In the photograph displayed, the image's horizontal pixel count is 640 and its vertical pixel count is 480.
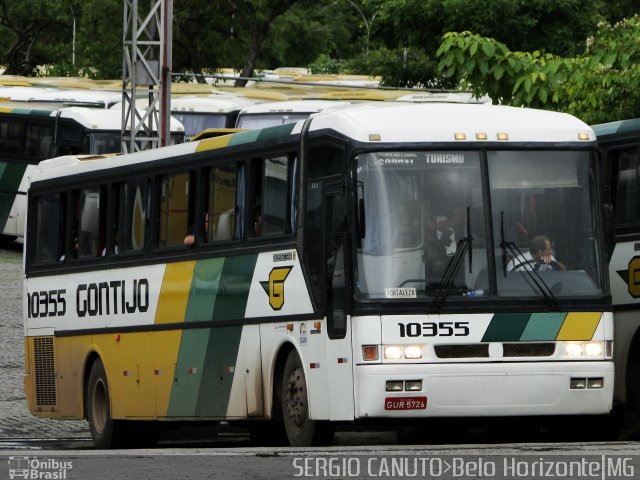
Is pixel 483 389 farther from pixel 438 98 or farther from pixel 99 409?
pixel 438 98

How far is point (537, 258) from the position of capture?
44.2 feet

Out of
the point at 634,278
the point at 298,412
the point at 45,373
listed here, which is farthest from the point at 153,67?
the point at 298,412

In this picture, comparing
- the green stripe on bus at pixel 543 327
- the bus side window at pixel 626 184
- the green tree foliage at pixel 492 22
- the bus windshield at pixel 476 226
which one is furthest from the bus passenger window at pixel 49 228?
the green tree foliage at pixel 492 22

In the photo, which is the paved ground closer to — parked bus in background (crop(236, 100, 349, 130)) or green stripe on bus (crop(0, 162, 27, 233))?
green stripe on bus (crop(0, 162, 27, 233))

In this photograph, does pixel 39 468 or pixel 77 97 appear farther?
pixel 77 97

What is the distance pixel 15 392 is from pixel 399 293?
10342 mm

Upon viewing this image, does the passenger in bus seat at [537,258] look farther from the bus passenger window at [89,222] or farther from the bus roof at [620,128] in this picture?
the bus passenger window at [89,222]

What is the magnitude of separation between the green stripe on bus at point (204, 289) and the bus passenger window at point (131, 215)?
134cm

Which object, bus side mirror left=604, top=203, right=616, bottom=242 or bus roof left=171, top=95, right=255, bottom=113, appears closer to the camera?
bus side mirror left=604, top=203, right=616, bottom=242

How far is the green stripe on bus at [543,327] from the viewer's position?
13.3 meters

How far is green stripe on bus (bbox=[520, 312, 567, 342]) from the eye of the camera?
13.3 metres

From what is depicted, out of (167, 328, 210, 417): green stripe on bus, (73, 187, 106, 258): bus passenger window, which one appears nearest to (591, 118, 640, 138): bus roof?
(167, 328, 210, 417): green stripe on bus

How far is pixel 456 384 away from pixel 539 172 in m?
1.85

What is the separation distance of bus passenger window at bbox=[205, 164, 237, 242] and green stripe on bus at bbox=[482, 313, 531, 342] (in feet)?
9.68
